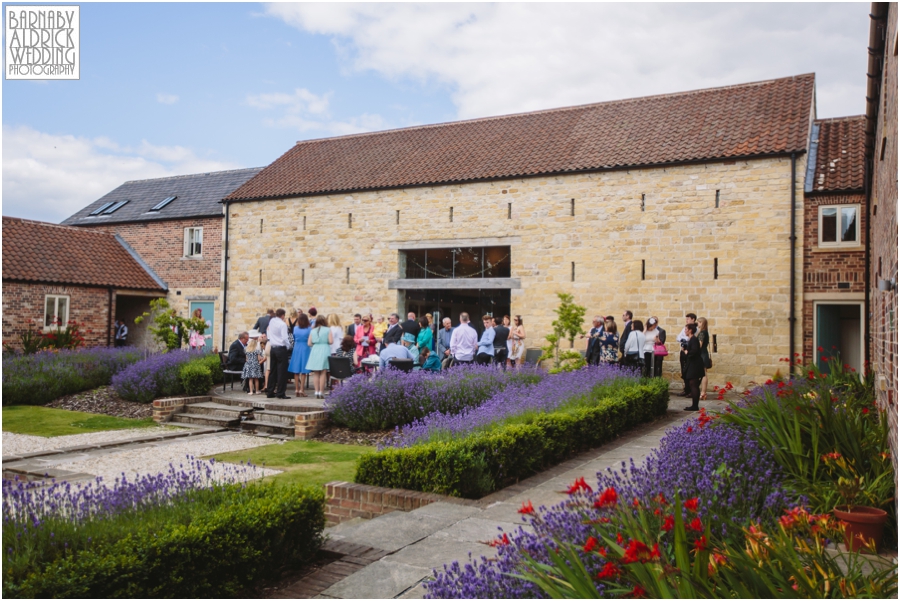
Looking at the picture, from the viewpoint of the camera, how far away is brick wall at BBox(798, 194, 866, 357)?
13.5m

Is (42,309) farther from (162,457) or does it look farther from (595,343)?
(595,343)

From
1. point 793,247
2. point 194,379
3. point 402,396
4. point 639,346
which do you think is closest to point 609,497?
point 402,396

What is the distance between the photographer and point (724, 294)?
1472cm

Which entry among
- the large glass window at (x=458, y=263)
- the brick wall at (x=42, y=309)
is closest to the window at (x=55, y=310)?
the brick wall at (x=42, y=309)

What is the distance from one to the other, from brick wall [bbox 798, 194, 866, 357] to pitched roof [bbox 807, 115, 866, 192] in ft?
0.87

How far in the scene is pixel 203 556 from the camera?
3861 millimetres

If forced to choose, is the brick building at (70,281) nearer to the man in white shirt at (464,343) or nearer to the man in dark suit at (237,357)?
the man in dark suit at (237,357)

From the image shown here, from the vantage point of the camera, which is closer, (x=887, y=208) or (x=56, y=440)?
(x=887, y=208)

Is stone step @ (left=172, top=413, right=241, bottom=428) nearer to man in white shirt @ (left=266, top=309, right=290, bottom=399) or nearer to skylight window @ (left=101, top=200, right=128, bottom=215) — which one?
man in white shirt @ (left=266, top=309, right=290, bottom=399)

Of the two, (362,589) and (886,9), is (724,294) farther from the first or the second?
(362,589)

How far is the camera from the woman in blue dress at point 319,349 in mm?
12273

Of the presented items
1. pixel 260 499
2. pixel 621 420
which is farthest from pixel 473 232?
pixel 260 499

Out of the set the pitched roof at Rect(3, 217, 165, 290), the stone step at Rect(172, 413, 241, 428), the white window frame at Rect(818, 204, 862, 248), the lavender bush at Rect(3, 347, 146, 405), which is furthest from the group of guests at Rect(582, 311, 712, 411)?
the pitched roof at Rect(3, 217, 165, 290)

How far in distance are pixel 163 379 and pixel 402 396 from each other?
5843mm
